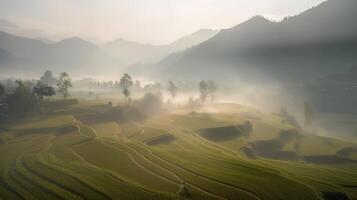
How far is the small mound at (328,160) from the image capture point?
14926 cm

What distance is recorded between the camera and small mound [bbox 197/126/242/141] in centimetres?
16588

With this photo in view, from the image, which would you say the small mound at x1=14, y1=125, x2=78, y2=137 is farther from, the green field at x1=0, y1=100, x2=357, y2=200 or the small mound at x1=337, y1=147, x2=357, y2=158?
the small mound at x1=337, y1=147, x2=357, y2=158

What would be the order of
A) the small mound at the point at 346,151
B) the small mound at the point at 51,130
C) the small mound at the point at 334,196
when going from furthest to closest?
1. the small mound at the point at 346,151
2. the small mound at the point at 51,130
3. the small mound at the point at 334,196

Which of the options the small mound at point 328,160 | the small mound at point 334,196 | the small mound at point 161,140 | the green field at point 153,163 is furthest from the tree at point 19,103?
the small mound at point 334,196

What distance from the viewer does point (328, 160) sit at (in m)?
152

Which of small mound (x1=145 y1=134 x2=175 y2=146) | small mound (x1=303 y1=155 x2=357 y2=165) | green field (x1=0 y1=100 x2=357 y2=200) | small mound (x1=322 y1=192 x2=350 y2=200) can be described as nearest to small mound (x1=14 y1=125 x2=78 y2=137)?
green field (x1=0 y1=100 x2=357 y2=200)

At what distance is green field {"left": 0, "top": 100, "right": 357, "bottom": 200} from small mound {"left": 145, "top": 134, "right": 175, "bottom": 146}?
0.44 meters

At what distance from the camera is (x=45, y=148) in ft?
365

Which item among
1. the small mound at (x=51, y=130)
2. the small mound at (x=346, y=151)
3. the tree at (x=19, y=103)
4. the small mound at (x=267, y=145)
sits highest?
the tree at (x=19, y=103)

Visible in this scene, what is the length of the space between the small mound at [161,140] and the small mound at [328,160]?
213ft

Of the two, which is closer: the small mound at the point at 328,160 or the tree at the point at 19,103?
the small mound at the point at 328,160

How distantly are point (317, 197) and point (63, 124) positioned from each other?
4278 inches

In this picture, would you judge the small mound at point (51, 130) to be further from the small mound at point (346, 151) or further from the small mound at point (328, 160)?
the small mound at point (346, 151)

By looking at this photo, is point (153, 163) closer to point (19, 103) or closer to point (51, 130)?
point (51, 130)
